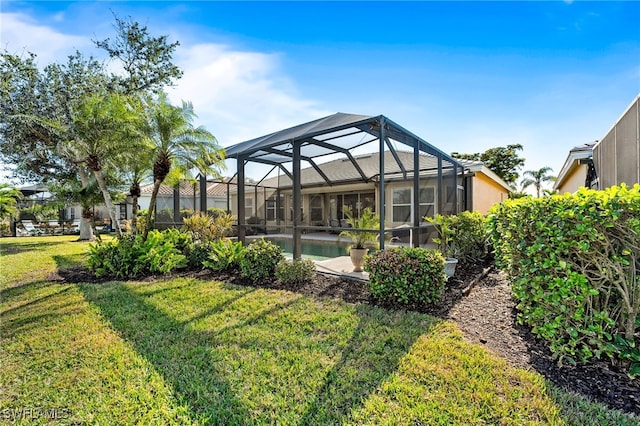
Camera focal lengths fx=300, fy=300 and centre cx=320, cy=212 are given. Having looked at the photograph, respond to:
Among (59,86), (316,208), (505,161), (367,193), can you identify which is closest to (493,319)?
(367,193)

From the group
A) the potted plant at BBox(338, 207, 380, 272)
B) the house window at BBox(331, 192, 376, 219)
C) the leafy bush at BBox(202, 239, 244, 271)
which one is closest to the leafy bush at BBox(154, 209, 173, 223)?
A: the leafy bush at BBox(202, 239, 244, 271)

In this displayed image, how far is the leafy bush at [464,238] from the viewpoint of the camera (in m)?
7.61

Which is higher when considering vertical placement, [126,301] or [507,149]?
[507,149]

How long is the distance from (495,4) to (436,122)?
4754mm

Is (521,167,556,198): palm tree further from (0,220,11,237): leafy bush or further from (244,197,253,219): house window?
(0,220,11,237): leafy bush

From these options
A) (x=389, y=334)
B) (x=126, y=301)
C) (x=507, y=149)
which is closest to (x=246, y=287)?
(x=126, y=301)

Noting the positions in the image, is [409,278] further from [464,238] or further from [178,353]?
[464,238]

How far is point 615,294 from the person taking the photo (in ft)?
10.1

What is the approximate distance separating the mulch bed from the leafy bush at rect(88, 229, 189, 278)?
1.21 feet

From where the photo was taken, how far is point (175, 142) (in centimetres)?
874

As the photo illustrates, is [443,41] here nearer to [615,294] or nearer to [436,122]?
[436,122]

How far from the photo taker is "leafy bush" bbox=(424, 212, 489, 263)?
7.61 meters

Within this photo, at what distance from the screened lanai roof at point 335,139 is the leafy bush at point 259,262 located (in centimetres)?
293

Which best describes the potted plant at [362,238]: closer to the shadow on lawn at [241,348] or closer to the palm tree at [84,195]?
the shadow on lawn at [241,348]
